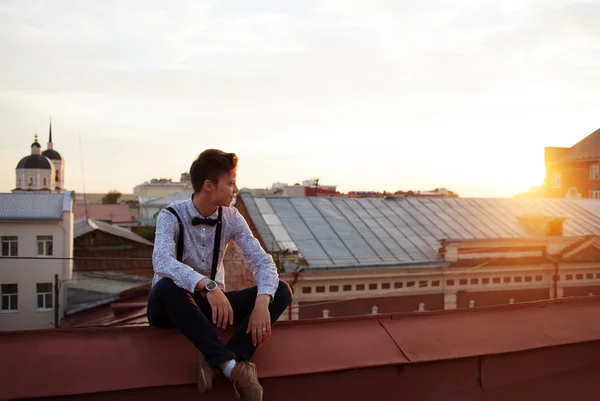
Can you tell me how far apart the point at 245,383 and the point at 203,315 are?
405mm

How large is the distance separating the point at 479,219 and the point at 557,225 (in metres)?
1.97

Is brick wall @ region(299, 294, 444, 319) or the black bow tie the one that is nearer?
the black bow tie

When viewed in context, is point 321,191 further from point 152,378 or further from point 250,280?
point 152,378

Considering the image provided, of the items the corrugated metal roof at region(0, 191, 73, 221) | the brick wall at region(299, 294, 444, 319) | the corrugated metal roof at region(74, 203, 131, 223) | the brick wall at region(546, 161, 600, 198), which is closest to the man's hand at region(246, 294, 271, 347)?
the brick wall at region(299, 294, 444, 319)

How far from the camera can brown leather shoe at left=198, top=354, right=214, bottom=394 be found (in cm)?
264

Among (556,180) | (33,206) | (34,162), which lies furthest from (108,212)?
(556,180)

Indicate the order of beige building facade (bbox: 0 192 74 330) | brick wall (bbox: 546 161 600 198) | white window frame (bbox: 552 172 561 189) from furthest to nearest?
white window frame (bbox: 552 172 561 189) < brick wall (bbox: 546 161 600 198) < beige building facade (bbox: 0 192 74 330)

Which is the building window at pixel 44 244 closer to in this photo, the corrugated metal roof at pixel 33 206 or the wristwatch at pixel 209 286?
the corrugated metal roof at pixel 33 206

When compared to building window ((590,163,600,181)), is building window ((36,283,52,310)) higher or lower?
lower

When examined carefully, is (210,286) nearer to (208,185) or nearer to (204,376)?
(204,376)

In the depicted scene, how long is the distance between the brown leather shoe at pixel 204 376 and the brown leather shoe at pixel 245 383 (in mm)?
99

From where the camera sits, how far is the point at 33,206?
2788cm

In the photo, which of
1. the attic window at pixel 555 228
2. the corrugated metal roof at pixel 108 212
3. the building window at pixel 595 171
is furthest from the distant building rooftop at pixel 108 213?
the attic window at pixel 555 228

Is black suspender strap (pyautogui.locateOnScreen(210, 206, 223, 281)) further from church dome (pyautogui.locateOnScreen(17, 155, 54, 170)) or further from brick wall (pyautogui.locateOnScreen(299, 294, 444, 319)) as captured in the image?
church dome (pyautogui.locateOnScreen(17, 155, 54, 170))
